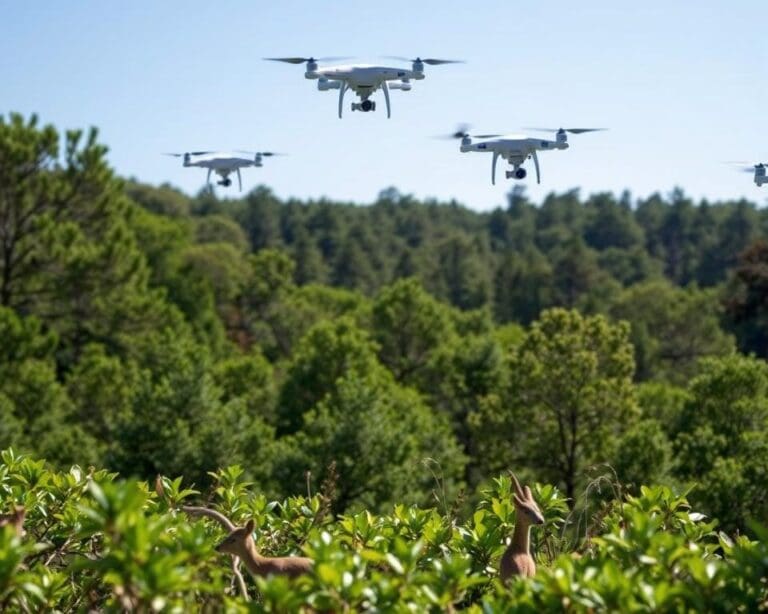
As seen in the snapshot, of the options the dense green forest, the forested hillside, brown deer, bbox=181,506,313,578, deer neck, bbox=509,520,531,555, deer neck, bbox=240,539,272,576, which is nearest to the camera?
brown deer, bbox=181,506,313,578

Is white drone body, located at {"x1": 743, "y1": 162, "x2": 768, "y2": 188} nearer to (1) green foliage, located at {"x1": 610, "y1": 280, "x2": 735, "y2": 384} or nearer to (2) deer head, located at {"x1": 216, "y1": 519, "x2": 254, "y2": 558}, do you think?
(2) deer head, located at {"x1": 216, "y1": 519, "x2": 254, "y2": 558}

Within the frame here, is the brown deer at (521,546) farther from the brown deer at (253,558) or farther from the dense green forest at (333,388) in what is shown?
the brown deer at (253,558)

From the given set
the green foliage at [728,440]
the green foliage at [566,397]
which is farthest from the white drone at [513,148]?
the green foliage at [566,397]

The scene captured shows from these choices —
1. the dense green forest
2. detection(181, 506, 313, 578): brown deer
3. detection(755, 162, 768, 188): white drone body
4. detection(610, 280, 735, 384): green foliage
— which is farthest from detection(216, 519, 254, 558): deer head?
detection(610, 280, 735, 384): green foliage

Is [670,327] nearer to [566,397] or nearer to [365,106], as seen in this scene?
[566,397]

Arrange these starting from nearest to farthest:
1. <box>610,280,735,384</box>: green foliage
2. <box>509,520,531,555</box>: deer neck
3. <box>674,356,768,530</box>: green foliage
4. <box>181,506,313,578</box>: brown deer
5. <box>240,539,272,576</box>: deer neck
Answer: <box>181,506,313,578</box>: brown deer, <box>240,539,272,576</box>: deer neck, <box>509,520,531,555</box>: deer neck, <box>674,356,768,530</box>: green foliage, <box>610,280,735,384</box>: green foliage

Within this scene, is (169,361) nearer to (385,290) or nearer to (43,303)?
(43,303)

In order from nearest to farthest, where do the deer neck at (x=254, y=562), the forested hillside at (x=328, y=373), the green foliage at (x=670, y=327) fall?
the deer neck at (x=254, y=562) < the forested hillside at (x=328, y=373) < the green foliage at (x=670, y=327)

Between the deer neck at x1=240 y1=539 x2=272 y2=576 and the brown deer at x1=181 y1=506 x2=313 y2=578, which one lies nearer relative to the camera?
the brown deer at x1=181 y1=506 x2=313 y2=578
